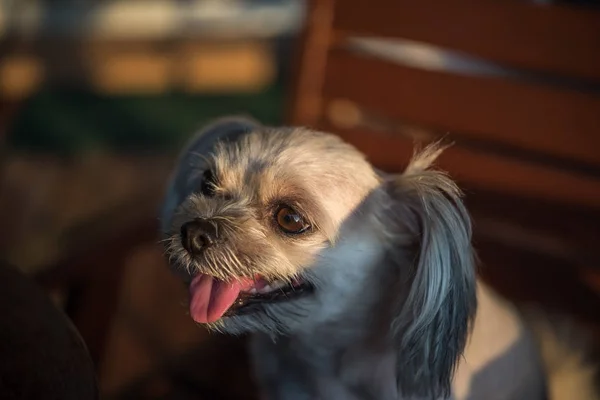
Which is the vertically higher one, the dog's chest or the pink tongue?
the pink tongue

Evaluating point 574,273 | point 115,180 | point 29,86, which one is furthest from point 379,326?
point 29,86

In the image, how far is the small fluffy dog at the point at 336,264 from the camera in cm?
73

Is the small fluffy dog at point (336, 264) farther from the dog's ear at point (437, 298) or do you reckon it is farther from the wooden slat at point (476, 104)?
the wooden slat at point (476, 104)

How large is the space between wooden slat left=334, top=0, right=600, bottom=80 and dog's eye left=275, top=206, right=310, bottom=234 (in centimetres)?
52

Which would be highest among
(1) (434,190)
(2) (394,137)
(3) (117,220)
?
(1) (434,190)

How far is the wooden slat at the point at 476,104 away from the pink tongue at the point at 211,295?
56 cm

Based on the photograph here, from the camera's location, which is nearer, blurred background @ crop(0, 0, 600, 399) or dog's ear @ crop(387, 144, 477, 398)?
dog's ear @ crop(387, 144, 477, 398)

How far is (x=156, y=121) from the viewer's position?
2.11 m

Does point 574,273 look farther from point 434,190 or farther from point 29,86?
point 29,86

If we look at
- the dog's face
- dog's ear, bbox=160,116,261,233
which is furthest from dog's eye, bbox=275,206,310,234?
dog's ear, bbox=160,116,261,233

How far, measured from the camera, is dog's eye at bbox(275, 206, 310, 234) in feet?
2.47

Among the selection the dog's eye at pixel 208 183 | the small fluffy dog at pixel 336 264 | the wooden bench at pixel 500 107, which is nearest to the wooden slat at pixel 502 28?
the wooden bench at pixel 500 107

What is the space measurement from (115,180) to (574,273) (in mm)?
1220

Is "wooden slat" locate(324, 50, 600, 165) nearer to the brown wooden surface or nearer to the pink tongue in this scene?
the brown wooden surface
